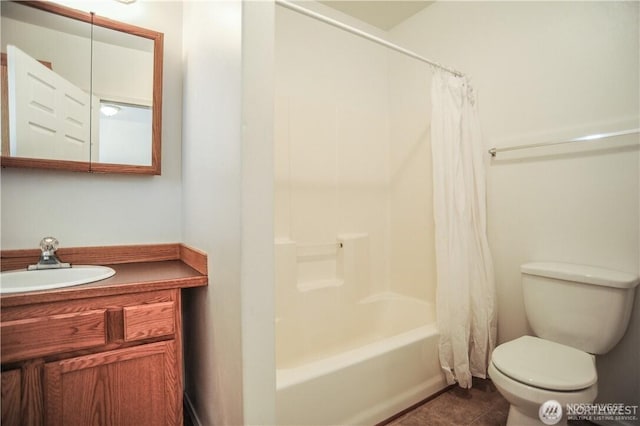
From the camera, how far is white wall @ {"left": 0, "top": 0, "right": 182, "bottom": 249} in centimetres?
143

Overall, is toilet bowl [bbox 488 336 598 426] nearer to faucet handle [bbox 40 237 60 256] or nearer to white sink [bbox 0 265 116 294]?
white sink [bbox 0 265 116 294]

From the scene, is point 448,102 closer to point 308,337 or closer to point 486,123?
point 486,123

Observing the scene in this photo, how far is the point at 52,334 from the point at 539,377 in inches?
70.9

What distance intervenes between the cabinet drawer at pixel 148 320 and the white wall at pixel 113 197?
0.63 meters

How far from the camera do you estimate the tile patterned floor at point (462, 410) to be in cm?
159

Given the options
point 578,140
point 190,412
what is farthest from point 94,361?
point 578,140

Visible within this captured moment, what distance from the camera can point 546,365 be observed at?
1.30m

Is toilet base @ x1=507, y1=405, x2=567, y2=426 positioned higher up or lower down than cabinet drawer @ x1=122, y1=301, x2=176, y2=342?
lower down

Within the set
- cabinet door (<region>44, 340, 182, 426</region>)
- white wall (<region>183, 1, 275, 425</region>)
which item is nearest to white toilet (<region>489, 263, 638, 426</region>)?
white wall (<region>183, 1, 275, 425</region>)

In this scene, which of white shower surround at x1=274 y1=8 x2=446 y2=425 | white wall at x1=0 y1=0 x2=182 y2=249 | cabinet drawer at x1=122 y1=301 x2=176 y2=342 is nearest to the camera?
cabinet drawer at x1=122 y1=301 x2=176 y2=342

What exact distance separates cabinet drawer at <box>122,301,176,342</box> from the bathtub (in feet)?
1.66

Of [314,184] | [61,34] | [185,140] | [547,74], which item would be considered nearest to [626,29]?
[547,74]

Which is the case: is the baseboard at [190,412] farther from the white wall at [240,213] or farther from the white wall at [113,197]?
the white wall at [113,197]

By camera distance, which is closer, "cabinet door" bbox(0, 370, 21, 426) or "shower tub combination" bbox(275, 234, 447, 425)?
"cabinet door" bbox(0, 370, 21, 426)
